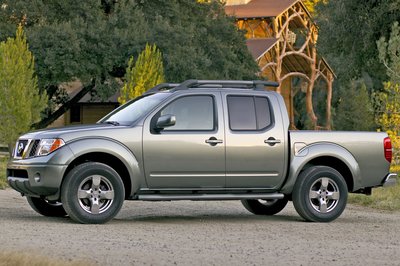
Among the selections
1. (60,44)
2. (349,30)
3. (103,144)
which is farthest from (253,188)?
(60,44)

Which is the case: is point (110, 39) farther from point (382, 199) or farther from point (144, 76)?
point (382, 199)

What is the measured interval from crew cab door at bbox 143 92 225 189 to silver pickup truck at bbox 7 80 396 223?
1 centimetres

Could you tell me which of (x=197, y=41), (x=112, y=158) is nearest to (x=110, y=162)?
(x=112, y=158)

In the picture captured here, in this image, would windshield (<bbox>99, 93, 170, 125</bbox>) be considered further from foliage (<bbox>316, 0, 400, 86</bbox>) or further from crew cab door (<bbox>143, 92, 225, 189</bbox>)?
foliage (<bbox>316, 0, 400, 86</bbox>)

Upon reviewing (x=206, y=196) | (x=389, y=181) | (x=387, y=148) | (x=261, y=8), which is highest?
(x=261, y=8)

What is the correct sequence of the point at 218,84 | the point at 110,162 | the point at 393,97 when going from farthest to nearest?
the point at 393,97, the point at 218,84, the point at 110,162

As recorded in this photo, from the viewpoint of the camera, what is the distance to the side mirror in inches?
572

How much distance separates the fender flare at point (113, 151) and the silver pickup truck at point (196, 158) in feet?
0.04

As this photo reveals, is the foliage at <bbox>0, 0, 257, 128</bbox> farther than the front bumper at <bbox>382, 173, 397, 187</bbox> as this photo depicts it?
Yes

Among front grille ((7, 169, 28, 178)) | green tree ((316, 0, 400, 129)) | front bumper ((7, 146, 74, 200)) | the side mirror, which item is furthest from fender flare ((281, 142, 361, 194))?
green tree ((316, 0, 400, 129))

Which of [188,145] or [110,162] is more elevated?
[188,145]

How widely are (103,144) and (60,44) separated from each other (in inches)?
1199

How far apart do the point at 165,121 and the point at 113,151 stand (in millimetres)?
783

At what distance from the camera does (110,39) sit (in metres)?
45.2
